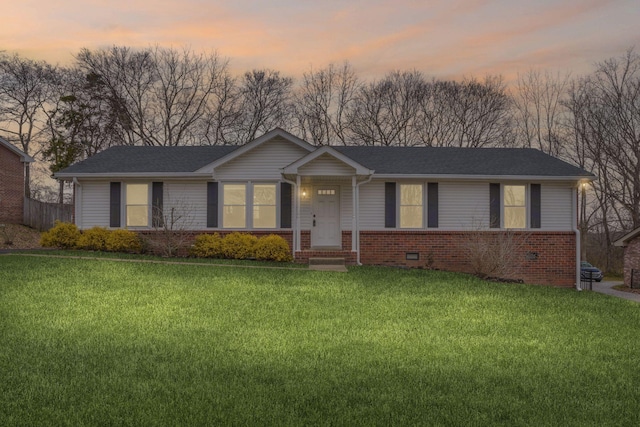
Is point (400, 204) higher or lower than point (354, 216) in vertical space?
higher

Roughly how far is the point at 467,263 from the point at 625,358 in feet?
37.9

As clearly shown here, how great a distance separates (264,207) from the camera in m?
19.1

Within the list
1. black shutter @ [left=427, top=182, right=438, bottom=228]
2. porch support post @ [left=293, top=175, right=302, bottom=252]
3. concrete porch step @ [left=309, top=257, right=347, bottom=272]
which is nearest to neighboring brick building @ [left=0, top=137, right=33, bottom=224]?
porch support post @ [left=293, top=175, right=302, bottom=252]

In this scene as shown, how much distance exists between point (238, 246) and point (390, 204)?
5872 mm

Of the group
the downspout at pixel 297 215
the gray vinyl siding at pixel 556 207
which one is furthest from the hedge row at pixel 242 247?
the gray vinyl siding at pixel 556 207

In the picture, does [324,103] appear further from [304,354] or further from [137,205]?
[304,354]

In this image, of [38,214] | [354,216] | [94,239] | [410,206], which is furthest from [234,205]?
[38,214]

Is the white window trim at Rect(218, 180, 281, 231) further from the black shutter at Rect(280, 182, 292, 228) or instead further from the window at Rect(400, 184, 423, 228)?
the window at Rect(400, 184, 423, 228)

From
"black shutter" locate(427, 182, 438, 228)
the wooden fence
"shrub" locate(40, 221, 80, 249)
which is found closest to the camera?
"shrub" locate(40, 221, 80, 249)

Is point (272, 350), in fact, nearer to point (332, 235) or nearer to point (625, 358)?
point (625, 358)

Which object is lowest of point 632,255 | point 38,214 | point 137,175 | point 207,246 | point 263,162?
point 632,255

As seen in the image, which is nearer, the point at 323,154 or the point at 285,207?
the point at 323,154

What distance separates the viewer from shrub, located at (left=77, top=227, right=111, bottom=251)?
18047 mm

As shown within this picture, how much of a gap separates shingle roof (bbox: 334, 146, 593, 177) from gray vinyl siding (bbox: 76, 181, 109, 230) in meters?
10.0
